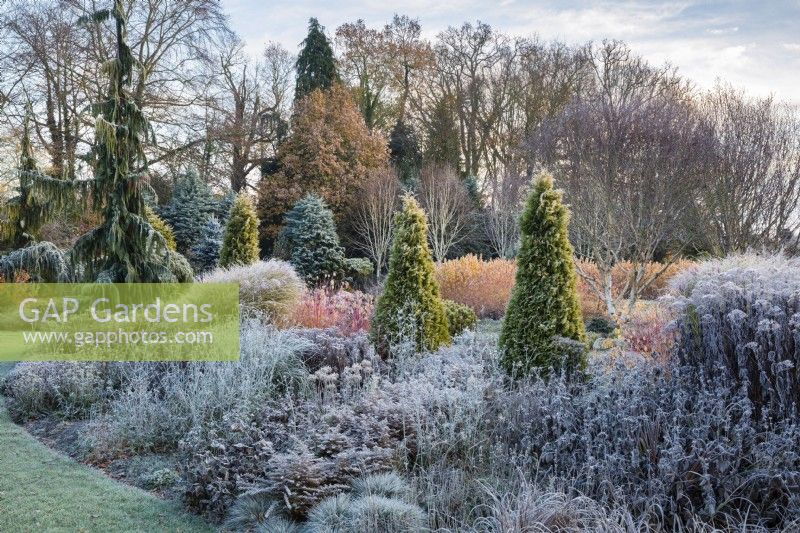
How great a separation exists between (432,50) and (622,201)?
15.5 meters

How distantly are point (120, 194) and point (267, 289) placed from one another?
7.49ft

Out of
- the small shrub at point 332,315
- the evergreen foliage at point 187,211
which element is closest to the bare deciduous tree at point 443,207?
the evergreen foliage at point 187,211

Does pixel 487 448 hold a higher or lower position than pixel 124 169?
lower

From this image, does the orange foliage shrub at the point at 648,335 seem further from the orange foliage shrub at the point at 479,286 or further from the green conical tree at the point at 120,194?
the green conical tree at the point at 120,194

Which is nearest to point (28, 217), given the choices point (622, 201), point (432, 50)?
point (622, 201)

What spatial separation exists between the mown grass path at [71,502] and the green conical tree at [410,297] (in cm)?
302

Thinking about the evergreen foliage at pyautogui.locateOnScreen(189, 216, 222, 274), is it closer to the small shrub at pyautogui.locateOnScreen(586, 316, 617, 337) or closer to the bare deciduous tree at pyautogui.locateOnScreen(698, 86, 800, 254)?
the small shrub at pyautogui.locateOnScreen(586, 316, 617, 337)

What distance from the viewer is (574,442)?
141 inches

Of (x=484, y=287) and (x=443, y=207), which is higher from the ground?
(x=443, y=207)

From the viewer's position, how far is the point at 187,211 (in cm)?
1683

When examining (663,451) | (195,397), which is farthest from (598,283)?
(663,451)

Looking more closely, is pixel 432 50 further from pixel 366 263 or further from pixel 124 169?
pixel 124 169

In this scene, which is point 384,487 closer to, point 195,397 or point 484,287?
point 195,397

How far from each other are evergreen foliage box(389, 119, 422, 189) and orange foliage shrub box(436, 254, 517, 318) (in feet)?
33.9
